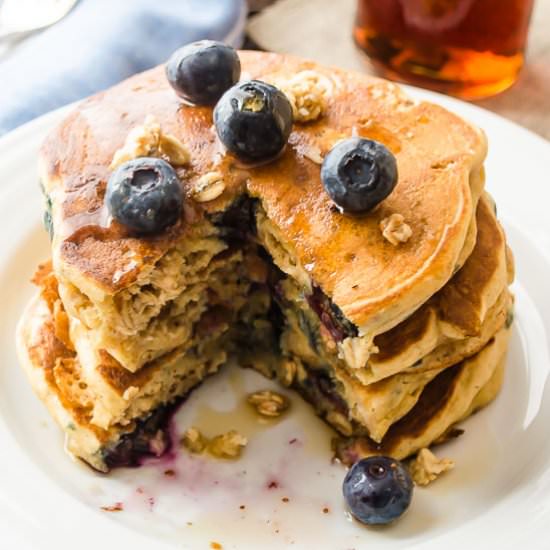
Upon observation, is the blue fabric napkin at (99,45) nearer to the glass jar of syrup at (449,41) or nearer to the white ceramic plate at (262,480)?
the glass jar of syrup at (449,41)

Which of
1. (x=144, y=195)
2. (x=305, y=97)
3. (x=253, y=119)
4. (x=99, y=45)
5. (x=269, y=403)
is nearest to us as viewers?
(x=144, y=195)

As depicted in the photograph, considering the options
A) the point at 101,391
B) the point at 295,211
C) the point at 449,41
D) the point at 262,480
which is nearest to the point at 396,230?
the point at 295,211

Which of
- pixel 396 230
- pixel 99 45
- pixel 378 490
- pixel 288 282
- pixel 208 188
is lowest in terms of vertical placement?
pixel 378 490

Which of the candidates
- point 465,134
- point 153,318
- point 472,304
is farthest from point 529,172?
point 153,318

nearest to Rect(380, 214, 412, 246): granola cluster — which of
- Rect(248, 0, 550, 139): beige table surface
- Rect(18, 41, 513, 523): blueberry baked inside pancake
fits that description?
Rect(18, 41, 513, 523): blueberry baked inside pancake

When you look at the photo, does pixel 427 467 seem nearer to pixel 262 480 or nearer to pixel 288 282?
pixel 262 480

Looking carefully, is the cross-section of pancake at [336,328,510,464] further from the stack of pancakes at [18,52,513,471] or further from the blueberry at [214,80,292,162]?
the blueberry at [214,80,292,162]
